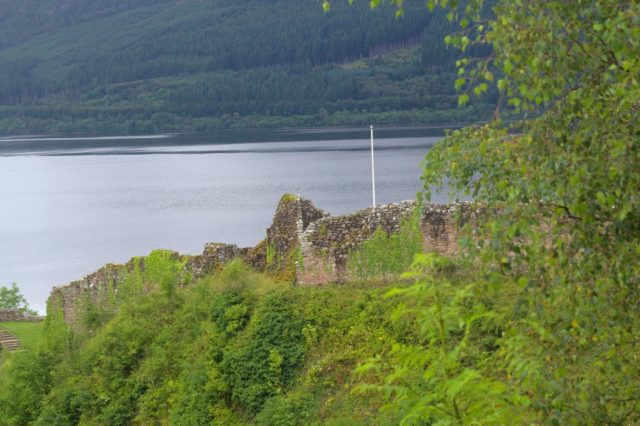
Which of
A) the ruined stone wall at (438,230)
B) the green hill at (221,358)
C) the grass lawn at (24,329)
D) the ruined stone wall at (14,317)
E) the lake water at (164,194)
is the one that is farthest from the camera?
the lake water at (164,194)

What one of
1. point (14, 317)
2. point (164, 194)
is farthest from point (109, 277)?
point (164, 194)

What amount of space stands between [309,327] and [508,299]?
13.5 feet

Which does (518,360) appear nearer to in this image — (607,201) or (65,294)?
(607,201)

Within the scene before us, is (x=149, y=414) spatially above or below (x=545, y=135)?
below

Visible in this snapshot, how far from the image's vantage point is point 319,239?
21.9 meters

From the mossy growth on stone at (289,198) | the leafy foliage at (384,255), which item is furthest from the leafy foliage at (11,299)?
the leafy foliage at (384,255)

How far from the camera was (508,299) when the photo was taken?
1686 cm

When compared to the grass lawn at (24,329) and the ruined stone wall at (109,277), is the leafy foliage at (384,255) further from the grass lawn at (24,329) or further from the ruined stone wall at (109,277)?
the grass lawn at (24,329)

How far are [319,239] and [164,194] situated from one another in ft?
315

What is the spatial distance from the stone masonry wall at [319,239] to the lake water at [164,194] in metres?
41.0

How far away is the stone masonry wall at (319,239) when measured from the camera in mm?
21109

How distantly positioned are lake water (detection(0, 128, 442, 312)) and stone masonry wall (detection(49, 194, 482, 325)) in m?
41.0

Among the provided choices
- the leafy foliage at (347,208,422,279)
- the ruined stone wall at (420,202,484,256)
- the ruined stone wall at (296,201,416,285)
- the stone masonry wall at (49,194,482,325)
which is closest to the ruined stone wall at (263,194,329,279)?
the stone masonry wall at (49,194,482,325)

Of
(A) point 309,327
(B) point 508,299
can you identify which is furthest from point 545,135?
(A) point 309,327
